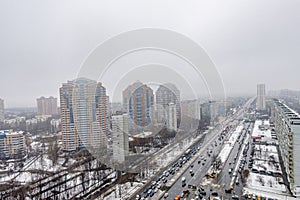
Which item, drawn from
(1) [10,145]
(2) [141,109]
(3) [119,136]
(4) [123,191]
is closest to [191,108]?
(2) [141,109]

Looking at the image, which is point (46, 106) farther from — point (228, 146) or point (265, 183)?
point (265, 183)

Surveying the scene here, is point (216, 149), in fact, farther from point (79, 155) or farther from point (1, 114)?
point (1, 114)

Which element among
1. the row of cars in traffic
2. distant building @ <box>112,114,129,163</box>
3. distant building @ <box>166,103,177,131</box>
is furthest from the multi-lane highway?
distant building @ <box>166,103,177,131</box>

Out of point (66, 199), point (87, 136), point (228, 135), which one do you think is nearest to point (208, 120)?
point (228, 135)

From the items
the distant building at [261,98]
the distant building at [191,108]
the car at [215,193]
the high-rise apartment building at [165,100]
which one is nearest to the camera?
the car at [215,193]

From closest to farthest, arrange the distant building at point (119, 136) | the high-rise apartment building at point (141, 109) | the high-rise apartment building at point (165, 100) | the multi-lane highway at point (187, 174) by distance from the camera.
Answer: the multi-lane highway at point (187, 174)
the distant building at point (119, 136)
the high-rise apartment building at point (141, 109)
the high-rise apartment building at point (165, 100)

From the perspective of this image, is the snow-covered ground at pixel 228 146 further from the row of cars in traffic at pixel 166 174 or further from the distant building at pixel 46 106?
the distant building at pixel 46 106

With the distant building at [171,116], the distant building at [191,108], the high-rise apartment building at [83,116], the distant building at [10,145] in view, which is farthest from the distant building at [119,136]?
the distant building at [10,145]

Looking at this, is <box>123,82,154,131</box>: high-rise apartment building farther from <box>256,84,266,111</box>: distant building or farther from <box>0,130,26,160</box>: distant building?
<box>256,84,266,111</box>: distant building

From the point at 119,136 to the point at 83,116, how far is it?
1.69 metres

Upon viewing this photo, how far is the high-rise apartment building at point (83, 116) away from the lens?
452cm

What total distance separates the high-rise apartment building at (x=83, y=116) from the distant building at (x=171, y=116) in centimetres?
189

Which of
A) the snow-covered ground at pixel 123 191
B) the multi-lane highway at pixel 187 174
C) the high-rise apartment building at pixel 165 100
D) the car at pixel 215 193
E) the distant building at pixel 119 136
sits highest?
the high-rise apartment building at pixel 165 100

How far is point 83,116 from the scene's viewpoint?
191 inches
